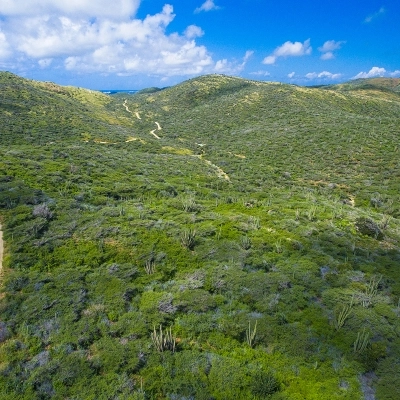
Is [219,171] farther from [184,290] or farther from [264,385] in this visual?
[264,385]

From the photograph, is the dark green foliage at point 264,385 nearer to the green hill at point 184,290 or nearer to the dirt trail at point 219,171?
the green hill at point 184,290

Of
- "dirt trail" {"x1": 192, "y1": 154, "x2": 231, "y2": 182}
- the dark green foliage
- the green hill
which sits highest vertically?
"dirt trail" {"x1": 192, "y1": 154, "x2": 231, "y2": 182}

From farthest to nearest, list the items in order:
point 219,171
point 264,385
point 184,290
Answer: point 219,171
point 184,290
point 264,385

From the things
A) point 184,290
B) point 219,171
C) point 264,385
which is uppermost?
point 219,171

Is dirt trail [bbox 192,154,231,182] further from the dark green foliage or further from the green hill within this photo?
the dark green foliage

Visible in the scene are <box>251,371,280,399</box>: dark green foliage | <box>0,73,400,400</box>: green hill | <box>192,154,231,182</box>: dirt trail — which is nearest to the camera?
<box>251,371,280,399</box>: dark green foliage

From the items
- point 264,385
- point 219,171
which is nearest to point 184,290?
point 264,385

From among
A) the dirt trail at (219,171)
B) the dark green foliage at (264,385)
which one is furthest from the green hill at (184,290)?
the dirt trail at (219,171)

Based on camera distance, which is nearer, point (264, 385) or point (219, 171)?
point (264, 385)

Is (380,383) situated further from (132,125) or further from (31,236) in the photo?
(132,125)

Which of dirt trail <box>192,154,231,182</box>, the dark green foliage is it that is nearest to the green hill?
the dark green foliage

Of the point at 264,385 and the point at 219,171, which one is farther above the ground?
the point at 219,171

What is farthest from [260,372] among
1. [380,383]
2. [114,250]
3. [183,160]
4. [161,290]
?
[183,160]

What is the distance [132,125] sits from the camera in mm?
85250
